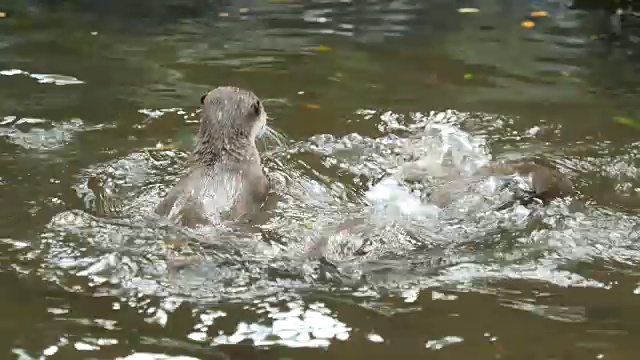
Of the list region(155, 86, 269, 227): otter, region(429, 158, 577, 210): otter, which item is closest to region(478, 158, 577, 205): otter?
region(429, 158, 577, 210): otter

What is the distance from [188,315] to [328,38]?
694 cm

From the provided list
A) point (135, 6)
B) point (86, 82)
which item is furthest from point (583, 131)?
point (135, 6)

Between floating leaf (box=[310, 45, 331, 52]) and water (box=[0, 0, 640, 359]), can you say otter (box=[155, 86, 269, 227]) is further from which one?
floating leaf (box=[310, 45, 331, 52])

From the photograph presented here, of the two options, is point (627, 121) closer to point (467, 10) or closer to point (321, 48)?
point (321, 48)

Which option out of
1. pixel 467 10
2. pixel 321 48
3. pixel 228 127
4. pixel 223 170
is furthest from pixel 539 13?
pixel 223 170

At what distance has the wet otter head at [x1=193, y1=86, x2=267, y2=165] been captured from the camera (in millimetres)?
6379

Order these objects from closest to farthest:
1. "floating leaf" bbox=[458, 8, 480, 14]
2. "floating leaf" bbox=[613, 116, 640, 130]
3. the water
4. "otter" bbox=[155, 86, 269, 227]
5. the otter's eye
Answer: the water < "otter" bbox=[155, 86, 269, 227] < the otter's eye < "floating leaf" bbox=[613, 116, 640, 130] < "floating leaf" bbox=[458, 8, 480, 14]

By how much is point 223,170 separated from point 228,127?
0.45 m

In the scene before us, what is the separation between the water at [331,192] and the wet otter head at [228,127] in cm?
43

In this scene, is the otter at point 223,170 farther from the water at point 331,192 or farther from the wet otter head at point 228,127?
the water at point 331,192

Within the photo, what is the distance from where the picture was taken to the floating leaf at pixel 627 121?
776 centimetres

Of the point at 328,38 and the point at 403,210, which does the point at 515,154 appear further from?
the point at 328,38

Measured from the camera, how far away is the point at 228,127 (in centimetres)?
648

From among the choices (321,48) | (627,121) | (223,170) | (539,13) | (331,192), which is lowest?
(331,192)
